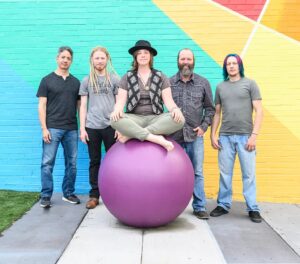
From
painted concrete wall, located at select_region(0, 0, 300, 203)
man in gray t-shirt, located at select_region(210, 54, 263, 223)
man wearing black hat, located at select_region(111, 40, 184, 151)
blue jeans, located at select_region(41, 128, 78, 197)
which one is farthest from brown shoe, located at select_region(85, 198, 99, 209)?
man in gray t-shirt, located at select_region(210, 54, 263, 223)

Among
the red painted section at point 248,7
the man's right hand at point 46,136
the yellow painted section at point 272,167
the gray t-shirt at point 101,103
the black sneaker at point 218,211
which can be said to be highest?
the red painted section at point 248,7

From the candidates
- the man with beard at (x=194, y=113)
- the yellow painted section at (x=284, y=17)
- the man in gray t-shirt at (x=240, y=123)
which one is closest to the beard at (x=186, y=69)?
the man with beard at (x=194, y=113)

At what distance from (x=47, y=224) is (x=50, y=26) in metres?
2.87

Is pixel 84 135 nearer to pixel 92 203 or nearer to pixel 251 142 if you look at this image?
pixel 92 203

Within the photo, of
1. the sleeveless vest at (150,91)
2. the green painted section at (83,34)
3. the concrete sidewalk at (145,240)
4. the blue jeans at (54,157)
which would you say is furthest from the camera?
the green painted section at (83,34)

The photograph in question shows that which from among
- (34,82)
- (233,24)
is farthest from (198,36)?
(34,82)

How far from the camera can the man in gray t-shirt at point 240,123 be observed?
4.56 metres

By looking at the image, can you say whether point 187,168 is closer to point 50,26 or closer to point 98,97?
point 98,97

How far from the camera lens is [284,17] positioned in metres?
5.45

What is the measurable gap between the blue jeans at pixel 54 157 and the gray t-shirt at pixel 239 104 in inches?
77.9

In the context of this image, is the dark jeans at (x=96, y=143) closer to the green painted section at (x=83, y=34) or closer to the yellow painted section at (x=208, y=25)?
the green painted section at (x=83, y=34)

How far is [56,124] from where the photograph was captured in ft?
16.4

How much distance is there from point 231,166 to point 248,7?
2.29 meters

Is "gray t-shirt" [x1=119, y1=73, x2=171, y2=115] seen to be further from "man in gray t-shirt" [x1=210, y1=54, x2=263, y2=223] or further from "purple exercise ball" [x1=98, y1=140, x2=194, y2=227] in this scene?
"man in gray t-shirt" [x1=210, y1=54, x2=263, y2=223]
